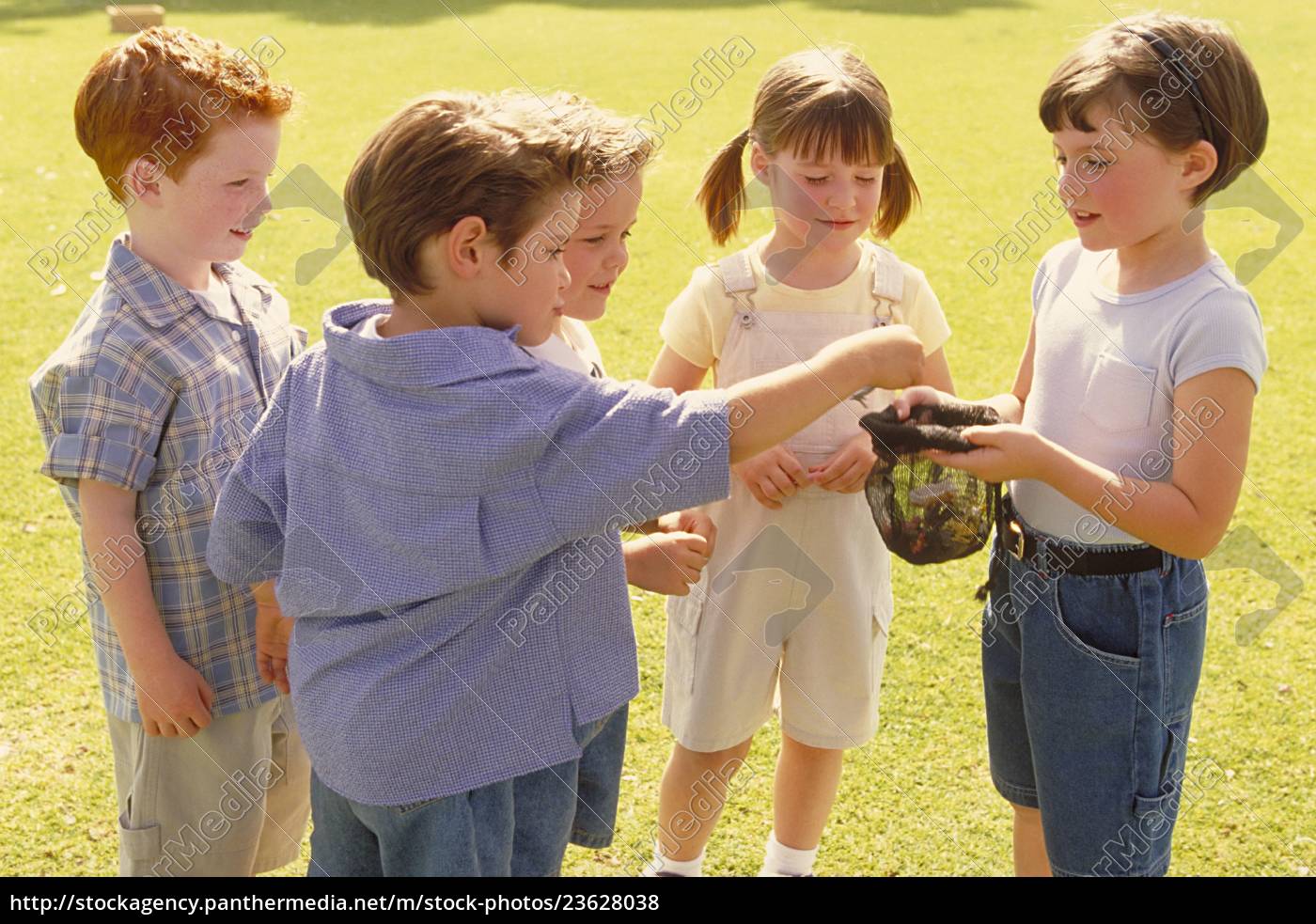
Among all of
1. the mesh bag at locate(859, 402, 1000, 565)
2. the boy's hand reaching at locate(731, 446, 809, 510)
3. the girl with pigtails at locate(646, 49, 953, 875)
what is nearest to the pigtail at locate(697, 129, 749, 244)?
the girl with pigtails at locate(646, 49, 953, 875)

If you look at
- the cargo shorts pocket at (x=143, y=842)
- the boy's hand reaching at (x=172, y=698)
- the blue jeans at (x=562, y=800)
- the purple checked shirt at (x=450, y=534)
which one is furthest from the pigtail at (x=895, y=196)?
the cargo shorts pocket at (x=143, y=842)

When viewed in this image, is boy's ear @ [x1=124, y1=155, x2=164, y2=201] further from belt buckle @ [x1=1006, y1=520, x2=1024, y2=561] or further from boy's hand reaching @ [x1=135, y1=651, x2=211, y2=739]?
belt buckle @ [x1=1006, y1=520, x2=1024, y2=561]

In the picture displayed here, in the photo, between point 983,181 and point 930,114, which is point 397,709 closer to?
point 983,181

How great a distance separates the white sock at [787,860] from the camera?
307 centimetres

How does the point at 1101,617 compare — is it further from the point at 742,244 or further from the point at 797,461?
the point at 742,244

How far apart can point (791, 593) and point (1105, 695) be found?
0.73 metres

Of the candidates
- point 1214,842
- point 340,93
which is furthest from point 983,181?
point 1214,842

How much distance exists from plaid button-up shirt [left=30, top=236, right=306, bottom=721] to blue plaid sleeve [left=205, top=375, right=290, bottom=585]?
1.10 ft

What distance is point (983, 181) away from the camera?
951 centimetres

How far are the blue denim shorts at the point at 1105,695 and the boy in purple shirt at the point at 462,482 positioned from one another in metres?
0.73

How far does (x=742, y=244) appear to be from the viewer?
7918 millimetres

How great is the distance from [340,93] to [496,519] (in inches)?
445

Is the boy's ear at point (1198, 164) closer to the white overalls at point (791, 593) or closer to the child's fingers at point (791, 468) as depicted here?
the white overalls at point (791, 593)
